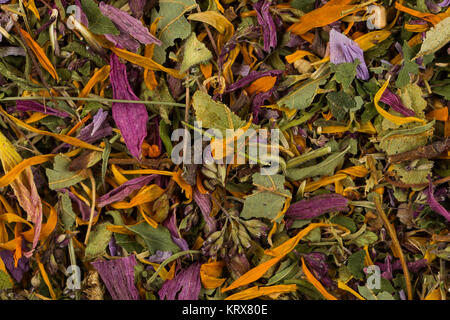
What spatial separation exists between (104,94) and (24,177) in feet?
0.66

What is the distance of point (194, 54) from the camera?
672 mm

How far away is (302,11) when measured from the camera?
70cm

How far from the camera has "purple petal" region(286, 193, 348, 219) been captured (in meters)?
0.69

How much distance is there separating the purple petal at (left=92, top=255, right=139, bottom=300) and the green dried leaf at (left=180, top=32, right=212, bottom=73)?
339mm

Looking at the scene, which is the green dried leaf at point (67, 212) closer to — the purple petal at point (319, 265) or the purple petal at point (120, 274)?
the purple petal at point (120, 274)

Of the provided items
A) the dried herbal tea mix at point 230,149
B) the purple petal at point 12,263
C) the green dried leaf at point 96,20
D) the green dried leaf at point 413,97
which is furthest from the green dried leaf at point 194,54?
the purple petal at point 12,263

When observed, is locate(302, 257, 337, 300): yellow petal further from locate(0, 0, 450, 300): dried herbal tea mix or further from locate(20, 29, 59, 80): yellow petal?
locate(20, 29, 59, 80): yellow petal

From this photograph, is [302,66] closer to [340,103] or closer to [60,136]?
[340,103]

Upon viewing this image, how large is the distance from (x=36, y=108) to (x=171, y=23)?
274 mm

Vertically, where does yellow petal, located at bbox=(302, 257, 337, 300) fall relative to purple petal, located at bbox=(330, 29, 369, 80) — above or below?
below

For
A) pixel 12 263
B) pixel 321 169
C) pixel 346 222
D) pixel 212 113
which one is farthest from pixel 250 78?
pixel 12 263

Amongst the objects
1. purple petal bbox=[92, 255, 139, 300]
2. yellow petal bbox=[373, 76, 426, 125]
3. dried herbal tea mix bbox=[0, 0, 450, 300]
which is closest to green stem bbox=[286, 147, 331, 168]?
dried herbal tea mix bbox=[0, 0, 450, 300]

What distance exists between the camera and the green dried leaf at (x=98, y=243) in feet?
2.34

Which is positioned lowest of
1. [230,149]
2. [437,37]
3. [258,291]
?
[258,291]
